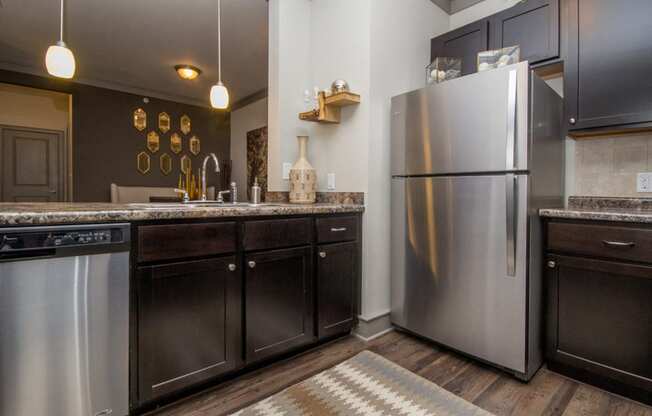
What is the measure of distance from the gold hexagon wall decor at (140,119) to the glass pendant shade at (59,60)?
418cm

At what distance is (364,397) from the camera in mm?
1583

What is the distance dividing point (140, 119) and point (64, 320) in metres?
5.23

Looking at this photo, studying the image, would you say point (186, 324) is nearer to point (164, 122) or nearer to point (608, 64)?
point (608, 64)

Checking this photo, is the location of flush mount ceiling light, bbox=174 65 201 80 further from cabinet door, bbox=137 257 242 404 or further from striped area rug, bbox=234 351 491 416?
striped area rug, bbox=234 351 491 416

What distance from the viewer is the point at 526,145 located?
1.69m

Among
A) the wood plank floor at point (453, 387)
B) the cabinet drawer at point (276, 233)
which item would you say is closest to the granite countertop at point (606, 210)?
the wood plank floor at point (453, 387)

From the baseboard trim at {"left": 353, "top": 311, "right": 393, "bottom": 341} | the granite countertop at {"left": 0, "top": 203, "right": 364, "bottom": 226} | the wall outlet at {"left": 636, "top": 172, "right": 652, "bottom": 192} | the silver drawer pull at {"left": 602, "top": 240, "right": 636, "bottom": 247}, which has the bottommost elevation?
the baseboard trim at {"left": 353, "top": 311, "right": 393, "bottom": 341}

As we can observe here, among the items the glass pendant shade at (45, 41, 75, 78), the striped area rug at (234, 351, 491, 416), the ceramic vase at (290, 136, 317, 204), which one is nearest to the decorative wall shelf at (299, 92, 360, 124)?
the ceramic vase at (290, 136, 317, 204)

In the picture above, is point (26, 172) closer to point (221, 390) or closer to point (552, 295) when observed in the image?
point (221, 390)

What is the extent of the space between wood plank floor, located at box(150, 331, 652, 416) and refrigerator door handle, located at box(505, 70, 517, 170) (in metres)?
1.14

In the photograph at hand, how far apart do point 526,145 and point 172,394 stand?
2.11 meters

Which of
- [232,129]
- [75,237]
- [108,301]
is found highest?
[232,129]

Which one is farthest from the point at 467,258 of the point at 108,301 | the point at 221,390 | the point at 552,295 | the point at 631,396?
the point at 108,301

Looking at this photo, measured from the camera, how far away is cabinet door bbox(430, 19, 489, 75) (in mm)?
2432
